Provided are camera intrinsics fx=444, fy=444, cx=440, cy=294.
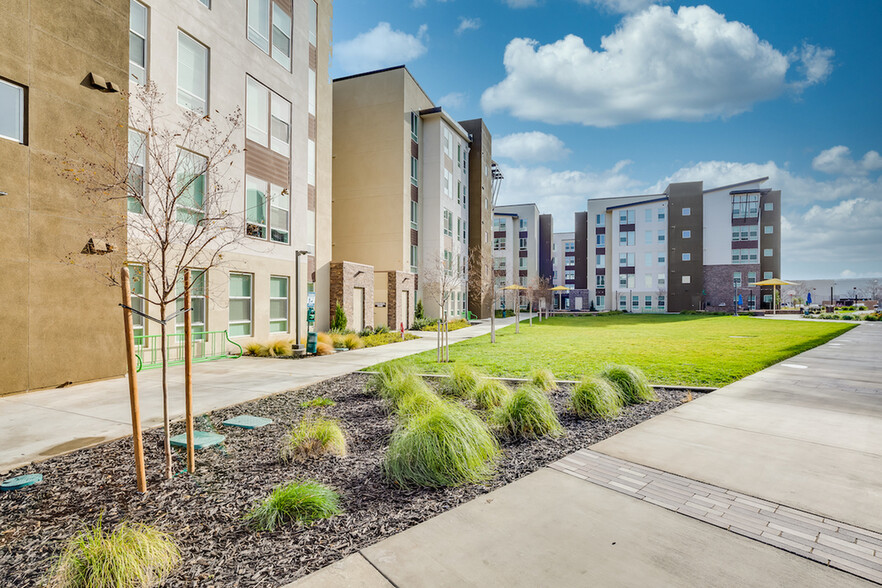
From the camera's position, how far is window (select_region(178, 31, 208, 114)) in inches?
526

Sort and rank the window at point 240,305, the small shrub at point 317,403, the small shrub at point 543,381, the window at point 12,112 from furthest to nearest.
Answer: the window at point 240,305 → the small shrub at point 543,381 → the window at point 12,112 → the small shrub at point 317,403

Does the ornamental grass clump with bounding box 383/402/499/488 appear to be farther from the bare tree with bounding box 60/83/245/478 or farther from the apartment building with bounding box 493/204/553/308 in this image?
the apartment building with bounding box 493/204/553/308

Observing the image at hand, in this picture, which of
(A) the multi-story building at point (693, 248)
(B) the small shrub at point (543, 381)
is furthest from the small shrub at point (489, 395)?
(A) the multi-story building at point (693, 248)

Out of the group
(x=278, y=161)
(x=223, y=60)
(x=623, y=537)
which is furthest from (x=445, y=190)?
(x=623, y=537)

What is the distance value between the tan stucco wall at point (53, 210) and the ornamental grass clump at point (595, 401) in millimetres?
8875

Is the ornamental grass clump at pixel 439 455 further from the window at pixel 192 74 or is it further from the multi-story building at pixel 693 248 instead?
the multi-story building at pixel 693 248

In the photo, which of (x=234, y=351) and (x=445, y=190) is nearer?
(x=234, y=351)

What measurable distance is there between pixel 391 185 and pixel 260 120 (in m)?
11.7

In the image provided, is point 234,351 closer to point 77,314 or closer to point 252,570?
point 77,314

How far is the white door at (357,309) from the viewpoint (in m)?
22.1

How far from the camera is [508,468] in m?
4.59

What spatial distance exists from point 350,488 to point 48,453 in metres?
3.87

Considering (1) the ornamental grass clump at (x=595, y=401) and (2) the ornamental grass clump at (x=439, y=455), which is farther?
(1) the ornamental grass clump at (x=595, y=401)

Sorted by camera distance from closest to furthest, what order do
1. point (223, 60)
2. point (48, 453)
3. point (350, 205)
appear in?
point (48, 453), point (223, 60), point (350, 205)
